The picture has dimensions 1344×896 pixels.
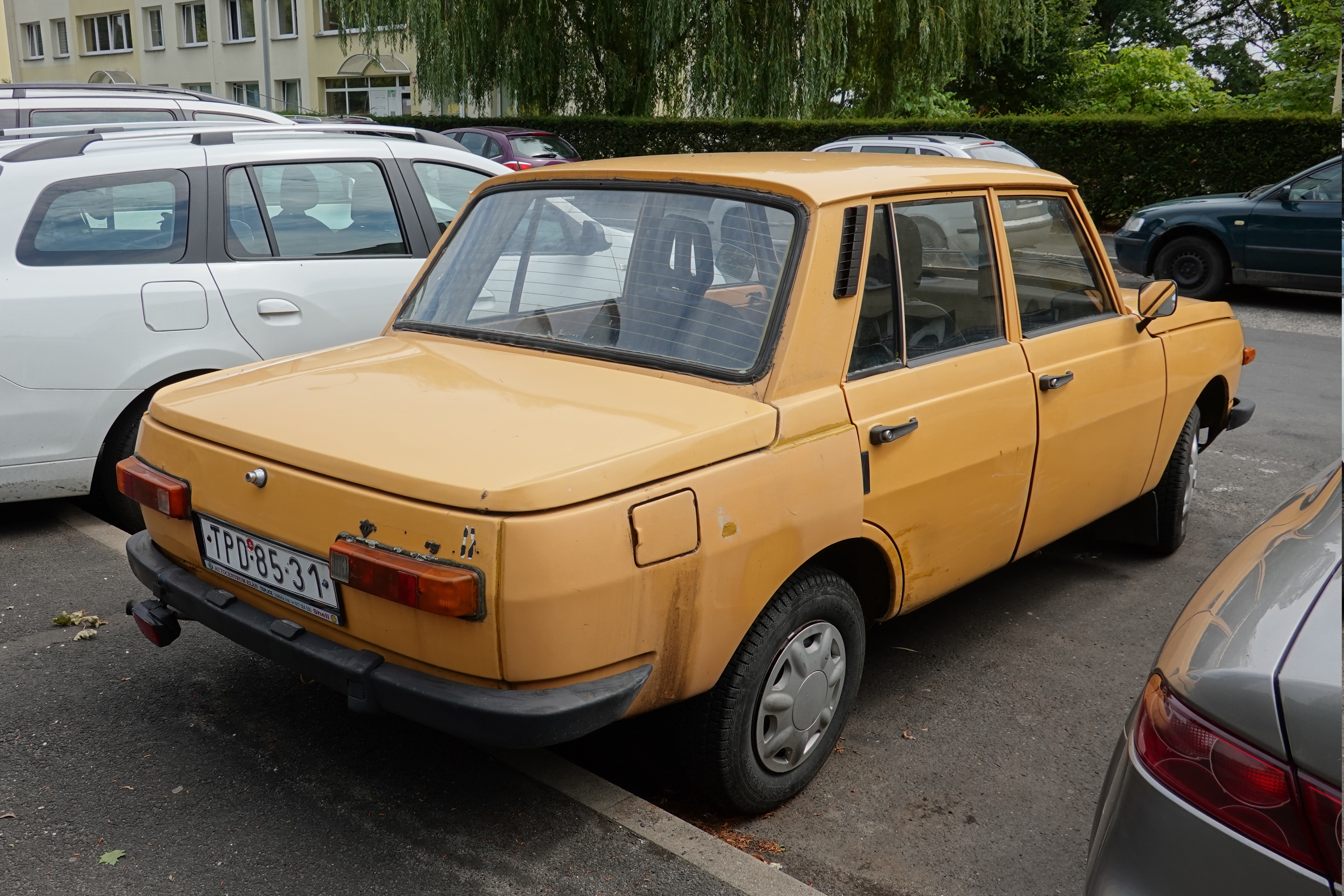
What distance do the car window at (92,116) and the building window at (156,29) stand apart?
42.9 metres

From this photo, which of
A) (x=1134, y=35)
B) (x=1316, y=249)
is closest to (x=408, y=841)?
(x=1316, y=249)

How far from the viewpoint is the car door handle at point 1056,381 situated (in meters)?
3.87

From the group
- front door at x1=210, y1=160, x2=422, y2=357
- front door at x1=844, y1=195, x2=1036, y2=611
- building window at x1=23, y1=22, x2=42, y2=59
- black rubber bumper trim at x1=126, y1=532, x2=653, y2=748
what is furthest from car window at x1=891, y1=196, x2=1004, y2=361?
building window at x1=23, y1=22, x2=42, y2=59

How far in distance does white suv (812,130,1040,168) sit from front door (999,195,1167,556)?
10578 millimetres

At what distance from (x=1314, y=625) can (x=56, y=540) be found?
16.5 ft

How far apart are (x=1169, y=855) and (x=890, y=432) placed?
5.42 feet

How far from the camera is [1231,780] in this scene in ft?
5.48

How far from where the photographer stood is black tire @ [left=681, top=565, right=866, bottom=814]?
9.65 feet

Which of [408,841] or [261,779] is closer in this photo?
[408,841]

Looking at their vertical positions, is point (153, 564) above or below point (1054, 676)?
above

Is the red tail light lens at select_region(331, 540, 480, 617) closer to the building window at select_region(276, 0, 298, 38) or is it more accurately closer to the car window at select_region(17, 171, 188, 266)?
the car window at select_region(17, 171, 188, 266)

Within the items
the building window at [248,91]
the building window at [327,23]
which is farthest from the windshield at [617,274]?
the building window at [248,91]

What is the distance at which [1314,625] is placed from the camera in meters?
1.69

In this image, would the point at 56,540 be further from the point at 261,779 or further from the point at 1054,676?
the point at 1054,676
